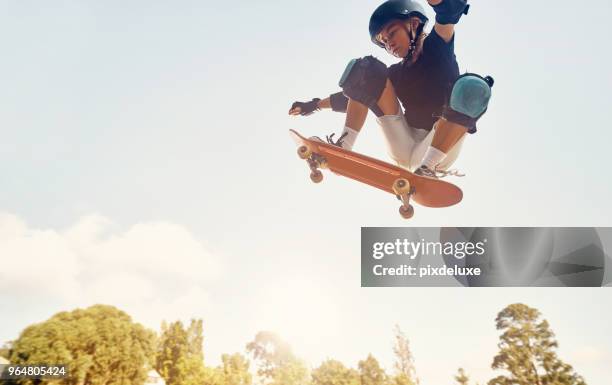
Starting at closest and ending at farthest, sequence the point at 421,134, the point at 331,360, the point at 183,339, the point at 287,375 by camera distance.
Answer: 1. the point at 421,134
2. the point at 183,339
3. the point at 287,375
4. the point at 331,360

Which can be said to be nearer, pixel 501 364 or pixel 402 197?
pixel 402 197

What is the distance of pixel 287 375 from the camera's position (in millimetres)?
30297

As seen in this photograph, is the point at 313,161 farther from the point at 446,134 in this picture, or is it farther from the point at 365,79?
the point at 446,134

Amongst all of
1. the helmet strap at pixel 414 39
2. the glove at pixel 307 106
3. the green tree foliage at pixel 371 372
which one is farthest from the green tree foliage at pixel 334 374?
the helmet strap at pixel 414 39

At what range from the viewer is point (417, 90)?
3295 millimetres

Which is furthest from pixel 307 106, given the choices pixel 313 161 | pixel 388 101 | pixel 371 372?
pixel 371 372

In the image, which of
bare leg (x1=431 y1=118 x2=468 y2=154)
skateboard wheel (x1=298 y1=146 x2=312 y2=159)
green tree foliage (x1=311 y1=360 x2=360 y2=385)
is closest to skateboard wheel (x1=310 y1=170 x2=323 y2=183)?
skateboard wheel (x1=298 y1=146 x2=312 y2=159)

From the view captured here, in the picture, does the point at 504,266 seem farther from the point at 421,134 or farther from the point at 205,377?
the point at 205,377

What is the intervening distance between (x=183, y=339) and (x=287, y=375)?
15.0m

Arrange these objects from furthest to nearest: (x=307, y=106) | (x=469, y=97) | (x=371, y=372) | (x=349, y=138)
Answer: (x=371, y=372) → (x=307, y=106) → (x=349, y=138) → (x=469, y=97)

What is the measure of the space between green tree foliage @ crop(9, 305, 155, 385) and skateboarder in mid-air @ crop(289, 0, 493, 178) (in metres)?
16.3

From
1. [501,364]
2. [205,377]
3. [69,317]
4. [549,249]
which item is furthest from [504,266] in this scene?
[501,364]

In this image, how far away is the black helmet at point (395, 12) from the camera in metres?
3.02

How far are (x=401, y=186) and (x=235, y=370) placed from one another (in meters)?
19.0
